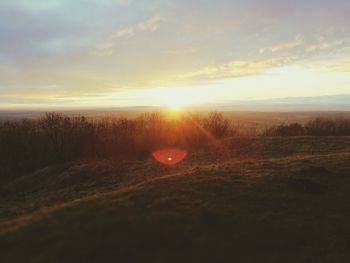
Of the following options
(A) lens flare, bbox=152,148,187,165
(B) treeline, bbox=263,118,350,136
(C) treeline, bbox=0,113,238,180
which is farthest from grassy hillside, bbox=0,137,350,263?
(B) treeline, bbox=263,118,350,136

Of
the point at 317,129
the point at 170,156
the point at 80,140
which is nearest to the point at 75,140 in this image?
the point at 80,140

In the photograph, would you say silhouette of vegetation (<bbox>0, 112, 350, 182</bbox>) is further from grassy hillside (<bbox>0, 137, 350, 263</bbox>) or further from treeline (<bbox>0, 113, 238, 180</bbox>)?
grassy hillside (<bbox>0, 137, 350, 263</bbox>)

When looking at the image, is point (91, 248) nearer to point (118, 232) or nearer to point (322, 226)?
point (118, 232)

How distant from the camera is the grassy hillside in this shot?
22.6 ft

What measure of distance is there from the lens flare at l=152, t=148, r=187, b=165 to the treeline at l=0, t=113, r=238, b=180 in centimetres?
89

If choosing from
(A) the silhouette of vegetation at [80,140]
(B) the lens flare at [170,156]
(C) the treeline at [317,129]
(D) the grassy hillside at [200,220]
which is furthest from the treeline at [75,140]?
(D) the grassy hillside at [200,220]

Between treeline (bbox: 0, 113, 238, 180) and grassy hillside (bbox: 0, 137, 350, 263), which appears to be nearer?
grassy hillside (bbox: 0, 137, 350, 263)

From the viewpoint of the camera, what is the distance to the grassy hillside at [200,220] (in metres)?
6.88

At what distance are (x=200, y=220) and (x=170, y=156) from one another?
36.8ft

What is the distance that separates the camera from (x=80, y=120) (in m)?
24.1

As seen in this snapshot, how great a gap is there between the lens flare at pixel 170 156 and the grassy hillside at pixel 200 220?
202 inches

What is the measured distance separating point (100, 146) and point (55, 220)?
1485 cm

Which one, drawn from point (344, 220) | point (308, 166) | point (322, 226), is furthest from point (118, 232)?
point (308, 166)

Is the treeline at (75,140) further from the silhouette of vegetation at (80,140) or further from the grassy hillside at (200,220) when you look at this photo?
the grassy hillside at (200,220)
